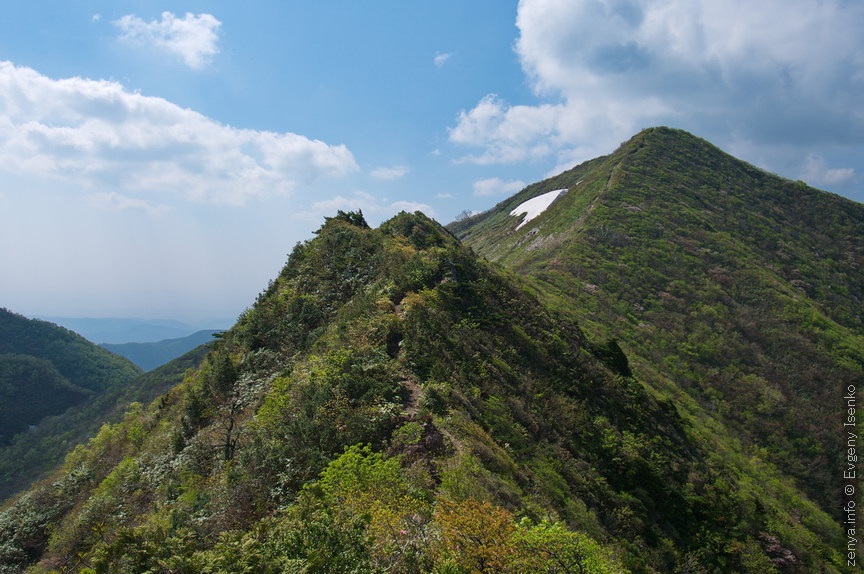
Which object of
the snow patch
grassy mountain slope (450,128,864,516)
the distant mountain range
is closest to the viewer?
the distant mountain range

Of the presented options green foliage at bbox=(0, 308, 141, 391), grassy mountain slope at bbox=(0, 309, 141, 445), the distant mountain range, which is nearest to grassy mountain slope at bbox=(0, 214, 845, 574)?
the distant mountain range

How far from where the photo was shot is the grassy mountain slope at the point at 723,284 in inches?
1176

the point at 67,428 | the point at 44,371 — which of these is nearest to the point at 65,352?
the point at 44,371

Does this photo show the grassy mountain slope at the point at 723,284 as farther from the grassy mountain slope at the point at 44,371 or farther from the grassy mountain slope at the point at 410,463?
the grassy mountain slope at the point at 44,371

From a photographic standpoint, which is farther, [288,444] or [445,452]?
[288,444]

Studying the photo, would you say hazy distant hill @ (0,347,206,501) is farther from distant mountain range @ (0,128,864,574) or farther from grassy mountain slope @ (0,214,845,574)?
grassy mountain slope @ (0,214,845,574)

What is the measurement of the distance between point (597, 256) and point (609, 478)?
35513 mm

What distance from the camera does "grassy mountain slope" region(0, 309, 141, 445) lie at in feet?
355

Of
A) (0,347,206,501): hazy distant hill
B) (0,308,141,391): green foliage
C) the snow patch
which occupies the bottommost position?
(0,347,206,501): hazy distant hill

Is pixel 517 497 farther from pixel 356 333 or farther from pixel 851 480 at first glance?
pixel 851 480

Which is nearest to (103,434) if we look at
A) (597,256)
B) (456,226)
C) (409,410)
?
(409,410)

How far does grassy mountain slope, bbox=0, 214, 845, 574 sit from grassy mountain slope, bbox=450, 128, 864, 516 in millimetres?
6597

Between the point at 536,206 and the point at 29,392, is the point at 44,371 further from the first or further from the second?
the point at 536,206

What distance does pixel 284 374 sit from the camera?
1600cm
